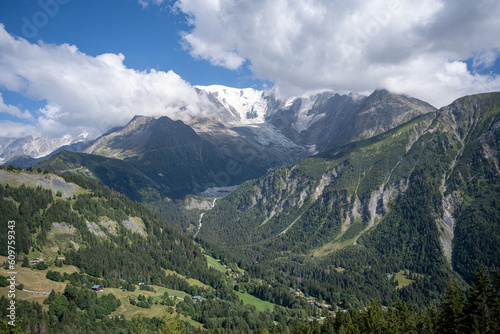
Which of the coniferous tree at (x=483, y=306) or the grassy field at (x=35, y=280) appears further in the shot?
the grassy field at (x=35, y=280)

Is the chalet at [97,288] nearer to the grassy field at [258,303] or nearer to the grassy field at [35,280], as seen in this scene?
the grassy field at [35,280]

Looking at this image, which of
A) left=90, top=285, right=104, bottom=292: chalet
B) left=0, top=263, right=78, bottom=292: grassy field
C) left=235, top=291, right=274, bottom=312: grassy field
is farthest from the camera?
left=235, top=291, right=274, bottom=312: grassy field

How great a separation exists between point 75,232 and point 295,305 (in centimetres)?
13272

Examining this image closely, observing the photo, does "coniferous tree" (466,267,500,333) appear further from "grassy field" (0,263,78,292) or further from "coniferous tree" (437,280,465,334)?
"grassy field" (0,263,78,292)

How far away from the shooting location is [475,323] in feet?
232

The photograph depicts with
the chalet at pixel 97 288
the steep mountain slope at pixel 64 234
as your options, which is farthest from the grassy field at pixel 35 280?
the steep mountain slope at pixel 64 234

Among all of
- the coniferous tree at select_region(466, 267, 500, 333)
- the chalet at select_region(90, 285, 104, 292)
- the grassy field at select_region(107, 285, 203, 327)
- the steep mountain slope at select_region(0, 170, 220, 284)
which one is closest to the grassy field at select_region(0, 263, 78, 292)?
the chalet at select_region(90, 285, 104, 292)

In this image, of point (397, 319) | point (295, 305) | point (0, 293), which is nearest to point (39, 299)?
point (0, 293)

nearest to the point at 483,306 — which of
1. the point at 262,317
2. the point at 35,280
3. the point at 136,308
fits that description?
the point at 262,317

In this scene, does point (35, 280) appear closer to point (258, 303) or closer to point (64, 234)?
point (64, 234)

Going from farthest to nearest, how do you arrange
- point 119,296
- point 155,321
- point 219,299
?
point 219,299
point 119,296
point 155,321

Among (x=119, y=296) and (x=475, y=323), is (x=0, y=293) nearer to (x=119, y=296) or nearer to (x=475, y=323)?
(x=119, y=296)

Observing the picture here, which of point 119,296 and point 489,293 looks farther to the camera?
point 119,296

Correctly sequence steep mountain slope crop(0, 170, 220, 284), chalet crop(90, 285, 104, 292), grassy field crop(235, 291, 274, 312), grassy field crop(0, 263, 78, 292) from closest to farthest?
grassy field crop(0, 263, 78, 292), chalet crop(90, 285, 104, 292), steep mountain slope crop(0, 170, 220, 284), grassy field crop(235, 291, 274, 312)
